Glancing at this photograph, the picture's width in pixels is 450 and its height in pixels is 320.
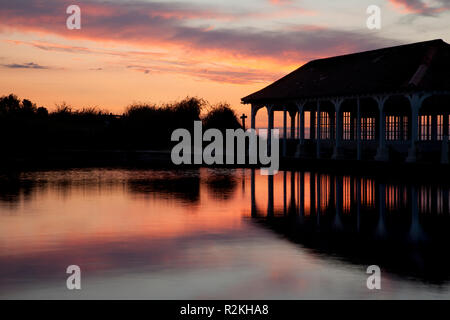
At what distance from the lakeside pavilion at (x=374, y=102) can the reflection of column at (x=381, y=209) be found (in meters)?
7.15

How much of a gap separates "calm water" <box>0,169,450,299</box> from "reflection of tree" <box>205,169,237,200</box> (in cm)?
32

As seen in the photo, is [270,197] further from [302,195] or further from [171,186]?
[171,186]

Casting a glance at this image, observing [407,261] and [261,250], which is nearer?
[407,261]

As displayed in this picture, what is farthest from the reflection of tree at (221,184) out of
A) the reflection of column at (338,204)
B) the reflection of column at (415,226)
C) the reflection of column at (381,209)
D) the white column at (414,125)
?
the white column at (414,125)

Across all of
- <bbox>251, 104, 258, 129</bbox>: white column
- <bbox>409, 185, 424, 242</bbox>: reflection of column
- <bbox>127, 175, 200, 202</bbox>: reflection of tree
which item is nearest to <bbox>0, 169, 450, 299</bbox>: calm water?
<bbox>409, 185, 424, 242</bbox>: reflection of column

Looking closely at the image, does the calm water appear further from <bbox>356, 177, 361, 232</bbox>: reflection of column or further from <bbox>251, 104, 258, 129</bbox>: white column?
<bbox>251, 104, 258, 129</bbox>: white column

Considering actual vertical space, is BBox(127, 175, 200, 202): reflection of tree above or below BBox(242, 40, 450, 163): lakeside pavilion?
below

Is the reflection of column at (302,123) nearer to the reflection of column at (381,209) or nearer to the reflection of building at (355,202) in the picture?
the reflection of building at (355,202)

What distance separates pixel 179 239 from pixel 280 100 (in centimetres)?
2845

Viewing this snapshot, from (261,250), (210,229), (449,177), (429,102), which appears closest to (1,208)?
(210,229)

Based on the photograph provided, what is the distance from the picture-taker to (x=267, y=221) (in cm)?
1581

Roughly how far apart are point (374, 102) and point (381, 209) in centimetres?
2080

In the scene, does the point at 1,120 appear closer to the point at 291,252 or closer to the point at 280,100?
the point at 280,100

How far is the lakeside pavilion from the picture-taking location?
31.4 metres
